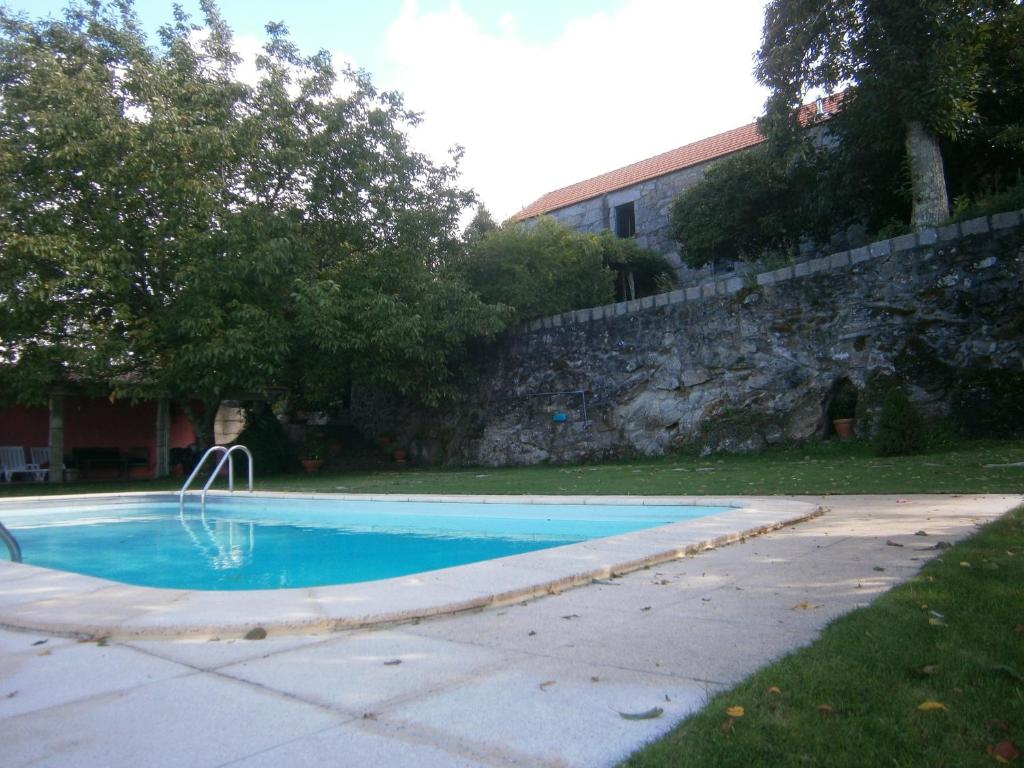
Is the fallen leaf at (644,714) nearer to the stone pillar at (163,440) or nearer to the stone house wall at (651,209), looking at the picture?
the stone house wall at (651,209)

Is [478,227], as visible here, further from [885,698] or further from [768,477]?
[885,698]

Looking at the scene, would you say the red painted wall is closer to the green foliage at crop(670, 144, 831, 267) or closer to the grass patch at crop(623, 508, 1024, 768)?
the green foliage at crop(670, 144, 831, 267)

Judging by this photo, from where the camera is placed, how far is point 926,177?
1261 cm

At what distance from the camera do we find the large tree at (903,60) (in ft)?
39.0

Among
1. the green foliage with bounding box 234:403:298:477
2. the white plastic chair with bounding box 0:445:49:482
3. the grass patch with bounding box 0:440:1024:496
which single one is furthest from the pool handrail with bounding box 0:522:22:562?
the white plastic chair with bounding box 0:445:49:482

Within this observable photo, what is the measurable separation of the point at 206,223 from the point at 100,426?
8619 mm

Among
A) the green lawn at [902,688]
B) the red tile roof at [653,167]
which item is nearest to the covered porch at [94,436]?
the red tile roof at [653,167]

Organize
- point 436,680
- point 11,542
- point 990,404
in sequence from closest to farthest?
point 436,680 < point 11,542 < point 990,404

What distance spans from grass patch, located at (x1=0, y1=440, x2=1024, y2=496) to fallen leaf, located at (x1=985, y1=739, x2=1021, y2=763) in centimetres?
620

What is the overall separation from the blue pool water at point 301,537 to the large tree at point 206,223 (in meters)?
3.95

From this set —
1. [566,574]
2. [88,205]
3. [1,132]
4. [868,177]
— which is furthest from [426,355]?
[566,574]

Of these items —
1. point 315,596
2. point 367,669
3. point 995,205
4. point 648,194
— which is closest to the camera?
point 367,669

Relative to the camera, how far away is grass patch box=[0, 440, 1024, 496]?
820 centimetres

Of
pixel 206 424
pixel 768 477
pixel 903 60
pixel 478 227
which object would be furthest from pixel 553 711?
pixel 478 227
